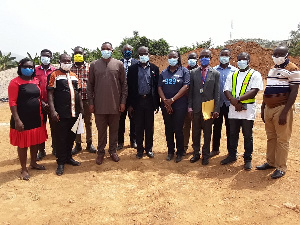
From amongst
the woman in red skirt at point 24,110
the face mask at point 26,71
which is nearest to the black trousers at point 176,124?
the woman in red skirt at point 24,110

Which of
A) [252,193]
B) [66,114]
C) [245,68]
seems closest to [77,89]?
[66,114]

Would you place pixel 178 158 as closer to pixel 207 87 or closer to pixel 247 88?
pixel 207 87

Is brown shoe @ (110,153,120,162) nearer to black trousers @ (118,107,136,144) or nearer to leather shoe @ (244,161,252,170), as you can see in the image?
black trousers @ (118,107,136,144)

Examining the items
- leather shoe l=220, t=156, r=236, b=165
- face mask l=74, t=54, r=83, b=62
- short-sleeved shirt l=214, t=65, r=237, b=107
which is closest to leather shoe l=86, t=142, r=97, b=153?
face mask l=74, t=54, r=83, b=62

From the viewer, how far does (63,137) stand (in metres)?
4.57

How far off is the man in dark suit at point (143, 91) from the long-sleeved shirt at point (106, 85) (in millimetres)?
248

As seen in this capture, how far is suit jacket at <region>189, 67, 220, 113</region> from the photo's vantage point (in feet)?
14.9

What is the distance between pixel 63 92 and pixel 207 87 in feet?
7.83

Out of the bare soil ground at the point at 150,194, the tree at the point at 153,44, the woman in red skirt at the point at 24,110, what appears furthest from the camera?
the tree at the point at 153,44

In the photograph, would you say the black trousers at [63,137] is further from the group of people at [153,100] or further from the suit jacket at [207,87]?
the suit jacket at [207,87]

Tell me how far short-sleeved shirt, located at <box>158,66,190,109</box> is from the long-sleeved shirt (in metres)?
0.70

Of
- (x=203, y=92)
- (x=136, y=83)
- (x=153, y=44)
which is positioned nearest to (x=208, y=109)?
(x=203, y=92)

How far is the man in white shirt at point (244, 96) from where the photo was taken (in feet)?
13.9

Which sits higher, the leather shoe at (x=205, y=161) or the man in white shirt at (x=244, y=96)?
the man in white shirt at (x=244, y=96)
